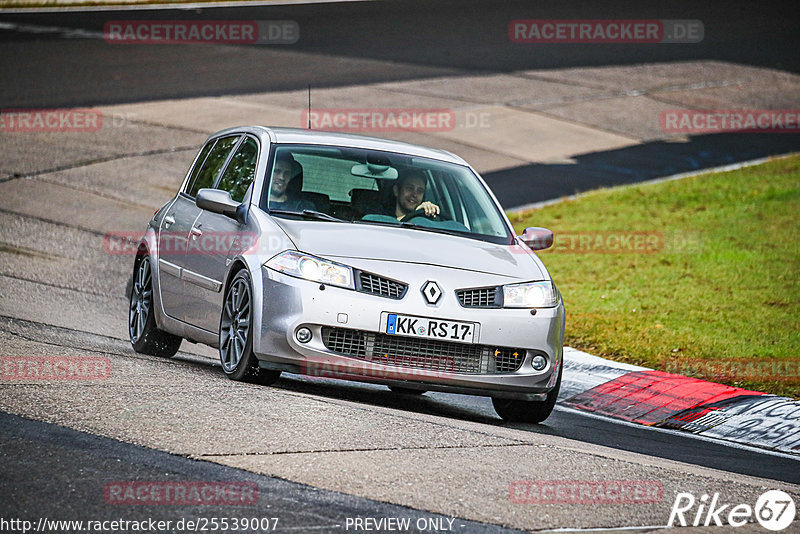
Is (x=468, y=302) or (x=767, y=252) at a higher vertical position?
(x=468, y=302)

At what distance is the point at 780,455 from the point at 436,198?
9.19ft

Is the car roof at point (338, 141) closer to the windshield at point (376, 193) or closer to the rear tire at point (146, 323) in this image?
the windshield at point (376, 193)

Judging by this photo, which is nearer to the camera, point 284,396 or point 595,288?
point 284,396

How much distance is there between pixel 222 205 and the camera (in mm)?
8078

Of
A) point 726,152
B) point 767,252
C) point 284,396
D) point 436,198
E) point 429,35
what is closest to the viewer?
point 284,396

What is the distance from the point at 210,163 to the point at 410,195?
180cm

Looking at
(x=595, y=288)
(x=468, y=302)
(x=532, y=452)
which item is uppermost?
(x=468, y=302)

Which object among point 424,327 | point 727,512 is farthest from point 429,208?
point 727,512

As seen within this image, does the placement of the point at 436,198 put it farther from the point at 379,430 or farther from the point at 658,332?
the point at 658,332

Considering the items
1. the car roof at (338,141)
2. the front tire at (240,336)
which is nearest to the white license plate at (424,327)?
the front tire at (240,336)

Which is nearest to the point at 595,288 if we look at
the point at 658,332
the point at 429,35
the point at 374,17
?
the point at 658,332

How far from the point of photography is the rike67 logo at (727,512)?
5520 mm

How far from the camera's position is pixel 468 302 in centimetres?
741

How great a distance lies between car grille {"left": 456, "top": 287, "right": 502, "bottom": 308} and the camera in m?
7.39
